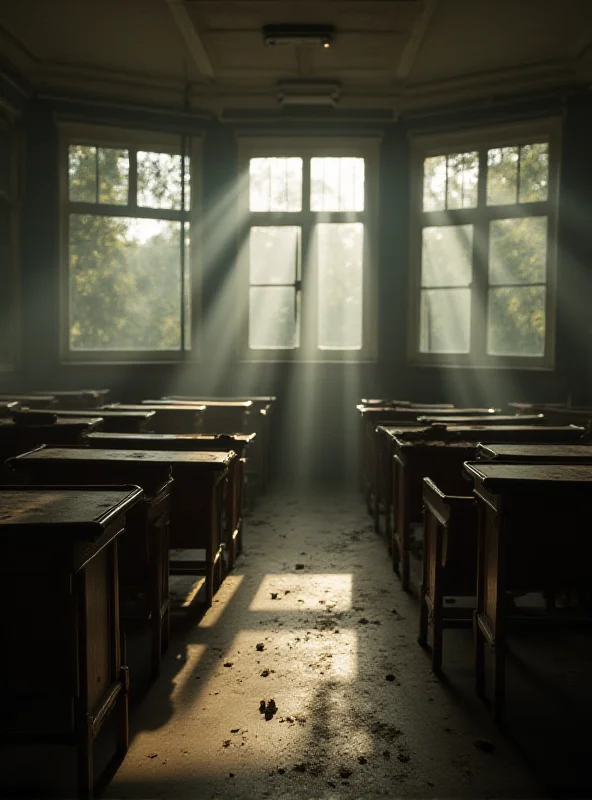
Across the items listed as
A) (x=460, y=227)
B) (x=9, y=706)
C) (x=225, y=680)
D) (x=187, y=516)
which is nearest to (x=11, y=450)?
(x=187, y=516)

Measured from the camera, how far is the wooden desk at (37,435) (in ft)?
14.5

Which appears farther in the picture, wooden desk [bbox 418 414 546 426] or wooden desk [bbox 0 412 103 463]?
wooden desk [bbox 418 414 546 426]

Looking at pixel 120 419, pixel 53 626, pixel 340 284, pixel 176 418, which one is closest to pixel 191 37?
pixel 340 284

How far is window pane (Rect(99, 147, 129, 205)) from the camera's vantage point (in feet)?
26.2

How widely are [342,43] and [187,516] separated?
5037mm

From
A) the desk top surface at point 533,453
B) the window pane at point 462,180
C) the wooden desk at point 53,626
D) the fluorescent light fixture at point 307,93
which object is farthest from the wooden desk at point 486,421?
the fluorescent light fixture at point 307,93

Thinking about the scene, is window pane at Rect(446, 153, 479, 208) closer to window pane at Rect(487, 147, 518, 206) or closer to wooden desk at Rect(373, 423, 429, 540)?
window pane at Rect(487, 147, 518, 206)

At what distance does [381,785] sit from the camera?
7.14ft

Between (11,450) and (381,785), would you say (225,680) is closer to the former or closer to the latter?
(381,785)

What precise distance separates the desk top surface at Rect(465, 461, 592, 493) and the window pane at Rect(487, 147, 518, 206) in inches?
217

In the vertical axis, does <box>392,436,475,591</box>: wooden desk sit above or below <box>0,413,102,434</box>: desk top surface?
below

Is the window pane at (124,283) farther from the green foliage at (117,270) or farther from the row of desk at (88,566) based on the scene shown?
the row of desk at (88,566)

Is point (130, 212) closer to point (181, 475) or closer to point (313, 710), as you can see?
point (181, 475)

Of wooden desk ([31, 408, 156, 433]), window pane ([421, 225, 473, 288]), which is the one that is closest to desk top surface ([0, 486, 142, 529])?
wooden desk ([31, 408, 156, 433])
